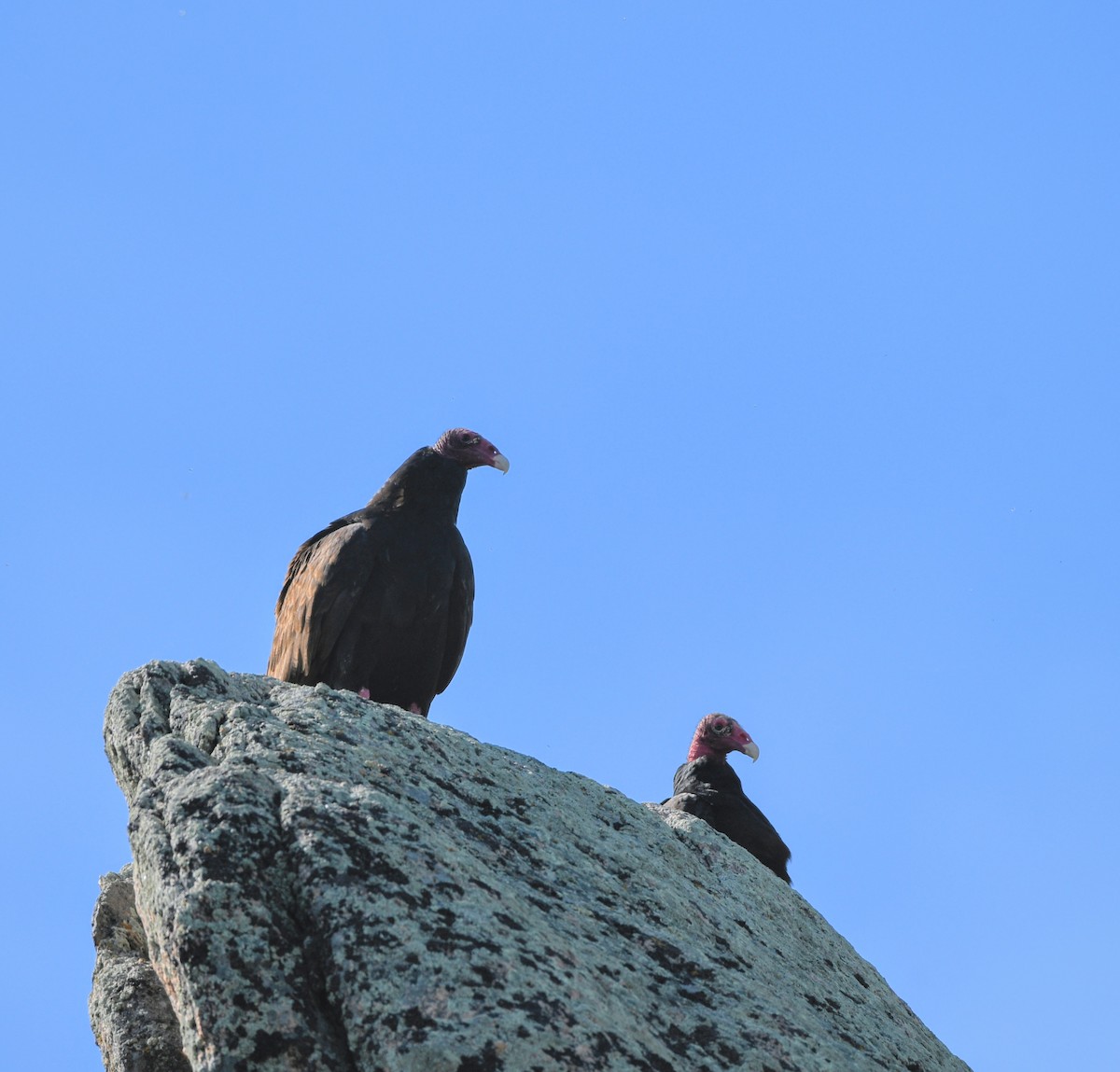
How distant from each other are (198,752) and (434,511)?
494 centimetres

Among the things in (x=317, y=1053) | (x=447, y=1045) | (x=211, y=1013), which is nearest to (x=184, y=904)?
(x=211, y=1013)

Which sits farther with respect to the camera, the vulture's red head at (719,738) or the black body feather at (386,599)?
the vulture's red head at (719,738)

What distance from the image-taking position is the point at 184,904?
9.58 feet

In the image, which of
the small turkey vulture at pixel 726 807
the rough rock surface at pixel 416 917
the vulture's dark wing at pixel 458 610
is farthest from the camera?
the small turkey vulture at pixel 726 807

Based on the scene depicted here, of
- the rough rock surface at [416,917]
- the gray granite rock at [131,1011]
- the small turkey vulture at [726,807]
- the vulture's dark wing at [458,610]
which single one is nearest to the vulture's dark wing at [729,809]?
the small turkey vulture at [726,807]

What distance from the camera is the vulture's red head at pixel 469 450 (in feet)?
28.6

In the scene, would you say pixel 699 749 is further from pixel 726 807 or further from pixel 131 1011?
pixel 131 1011

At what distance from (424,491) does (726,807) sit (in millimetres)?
2735

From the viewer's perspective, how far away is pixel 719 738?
10.7 meters

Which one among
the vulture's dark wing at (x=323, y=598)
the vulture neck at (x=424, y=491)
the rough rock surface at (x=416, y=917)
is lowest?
the rough rock surface at (x=416, y=917)

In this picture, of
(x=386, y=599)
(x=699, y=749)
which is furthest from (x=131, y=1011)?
(x=699, y=749)

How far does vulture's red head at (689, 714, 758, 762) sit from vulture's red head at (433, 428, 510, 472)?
295cm

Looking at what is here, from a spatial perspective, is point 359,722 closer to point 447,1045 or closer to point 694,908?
point 694,908

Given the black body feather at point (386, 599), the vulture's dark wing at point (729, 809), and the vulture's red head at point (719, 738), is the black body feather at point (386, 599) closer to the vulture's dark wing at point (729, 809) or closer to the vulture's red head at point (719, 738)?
the vulture's dark wing at point (729, 809)
